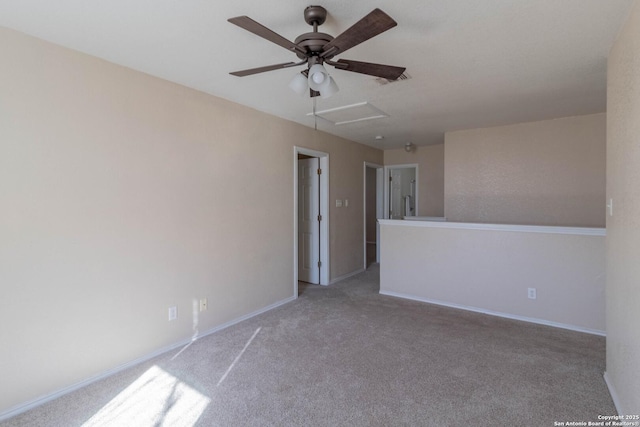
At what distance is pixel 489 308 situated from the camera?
358cm

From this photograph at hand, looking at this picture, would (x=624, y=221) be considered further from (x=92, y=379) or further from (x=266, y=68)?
(x=92, y=379)

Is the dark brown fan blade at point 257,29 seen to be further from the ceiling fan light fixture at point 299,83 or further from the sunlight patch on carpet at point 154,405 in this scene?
the sunlight patch on carpet at point 154,405

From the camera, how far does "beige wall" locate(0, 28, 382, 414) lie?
1.94 meters

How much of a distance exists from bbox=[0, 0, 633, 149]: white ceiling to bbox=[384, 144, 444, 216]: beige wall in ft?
8.02

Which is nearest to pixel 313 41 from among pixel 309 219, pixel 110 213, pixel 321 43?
pixel 321 43

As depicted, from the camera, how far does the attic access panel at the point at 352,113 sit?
11.3ft

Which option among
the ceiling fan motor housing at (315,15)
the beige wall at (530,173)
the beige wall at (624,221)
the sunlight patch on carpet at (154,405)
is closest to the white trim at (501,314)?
the beige wall at (624,221)

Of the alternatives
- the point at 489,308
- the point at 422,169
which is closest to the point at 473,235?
the point at 489,308

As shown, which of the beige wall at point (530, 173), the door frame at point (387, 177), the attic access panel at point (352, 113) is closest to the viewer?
the attic access panel at point (352, 113)

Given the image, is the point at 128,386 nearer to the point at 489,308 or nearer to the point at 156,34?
the point at 156,34

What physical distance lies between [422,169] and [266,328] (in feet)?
13.8

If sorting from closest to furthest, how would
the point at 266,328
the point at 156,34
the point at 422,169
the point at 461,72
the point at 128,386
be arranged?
1. the point at 156,34
2. the point at 128,386
3. the point at 461,72
4. the point at 266,328
5. the point at 422,169

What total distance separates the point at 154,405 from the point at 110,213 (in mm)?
1369

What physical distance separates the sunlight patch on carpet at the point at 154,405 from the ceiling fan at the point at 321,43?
207 centimetres
